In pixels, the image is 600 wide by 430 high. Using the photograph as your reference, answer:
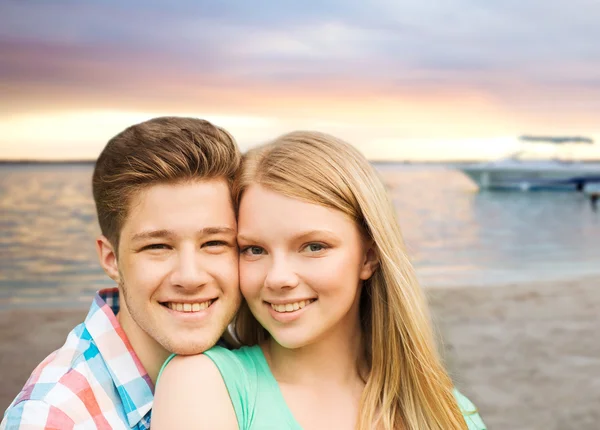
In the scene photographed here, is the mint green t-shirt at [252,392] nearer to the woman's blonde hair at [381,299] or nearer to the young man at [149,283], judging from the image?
the young man at [149,283]

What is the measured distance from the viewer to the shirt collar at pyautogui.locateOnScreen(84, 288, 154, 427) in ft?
7.94

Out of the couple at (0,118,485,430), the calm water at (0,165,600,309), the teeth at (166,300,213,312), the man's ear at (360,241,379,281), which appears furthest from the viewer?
the calm water at (0,165,600,309)

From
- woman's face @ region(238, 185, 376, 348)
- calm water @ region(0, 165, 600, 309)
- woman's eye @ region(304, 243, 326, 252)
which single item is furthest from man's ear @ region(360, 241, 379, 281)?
calm water @ region(0, 165, 600, 309)

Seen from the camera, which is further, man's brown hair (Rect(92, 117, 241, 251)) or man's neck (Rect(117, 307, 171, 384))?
man's neck (Rect(117, 307, 171, 384))

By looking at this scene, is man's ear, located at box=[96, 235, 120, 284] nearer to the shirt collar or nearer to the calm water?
the shirt collar

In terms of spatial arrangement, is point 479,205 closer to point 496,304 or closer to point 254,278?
point 496,304

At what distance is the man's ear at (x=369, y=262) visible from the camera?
251cm

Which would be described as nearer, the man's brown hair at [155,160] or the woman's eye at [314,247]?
the woman's eye at [314,247]

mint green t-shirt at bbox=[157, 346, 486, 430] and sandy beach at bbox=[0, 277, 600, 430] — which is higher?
mint green t-shirt at bbox=[157, 346, 486, 430]

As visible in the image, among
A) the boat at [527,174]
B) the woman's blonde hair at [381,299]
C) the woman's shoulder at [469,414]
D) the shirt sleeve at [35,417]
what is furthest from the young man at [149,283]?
the boat at [527,174]

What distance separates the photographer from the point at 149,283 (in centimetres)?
237

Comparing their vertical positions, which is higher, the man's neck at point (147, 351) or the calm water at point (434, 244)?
the man's neck at point (147, 351)

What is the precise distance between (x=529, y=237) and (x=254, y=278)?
2251 centimetres

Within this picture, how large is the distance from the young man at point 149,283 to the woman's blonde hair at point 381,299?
17 centimetres
